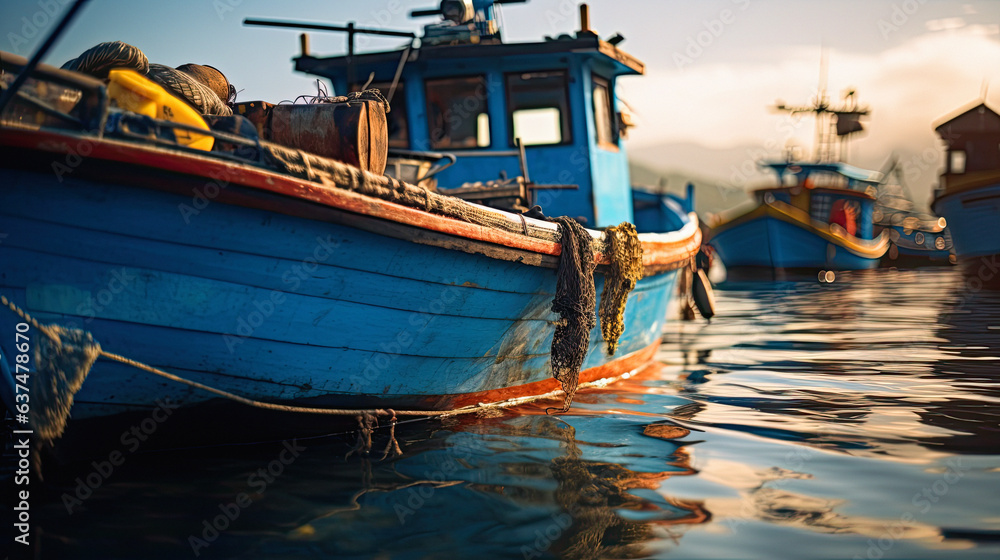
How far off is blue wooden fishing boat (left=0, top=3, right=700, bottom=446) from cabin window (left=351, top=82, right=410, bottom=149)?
291 cm

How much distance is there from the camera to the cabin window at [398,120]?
23.9 ft

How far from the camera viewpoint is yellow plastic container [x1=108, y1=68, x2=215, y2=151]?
316cm

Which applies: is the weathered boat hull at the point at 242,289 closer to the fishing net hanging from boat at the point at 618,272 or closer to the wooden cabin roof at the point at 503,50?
the fishing net hanging from boat at the point at 618,272

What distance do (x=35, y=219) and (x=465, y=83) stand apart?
4810 millimetres

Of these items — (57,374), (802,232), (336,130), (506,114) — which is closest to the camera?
(57,374)

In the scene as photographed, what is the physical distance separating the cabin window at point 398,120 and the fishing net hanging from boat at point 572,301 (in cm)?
306

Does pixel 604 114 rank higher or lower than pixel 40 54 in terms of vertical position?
higher

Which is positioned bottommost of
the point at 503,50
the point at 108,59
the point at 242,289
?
the point at 242,289

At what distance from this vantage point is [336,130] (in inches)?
148

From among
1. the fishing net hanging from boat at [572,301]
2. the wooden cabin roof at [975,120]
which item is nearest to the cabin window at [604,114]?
the fishing net hanging from boat at [572,301]

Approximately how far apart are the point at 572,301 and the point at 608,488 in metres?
1.45

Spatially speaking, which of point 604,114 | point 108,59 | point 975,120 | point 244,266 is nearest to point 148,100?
point 108,59

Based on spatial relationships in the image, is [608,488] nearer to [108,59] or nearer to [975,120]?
[108,59]

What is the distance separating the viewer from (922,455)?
12.4 feet
